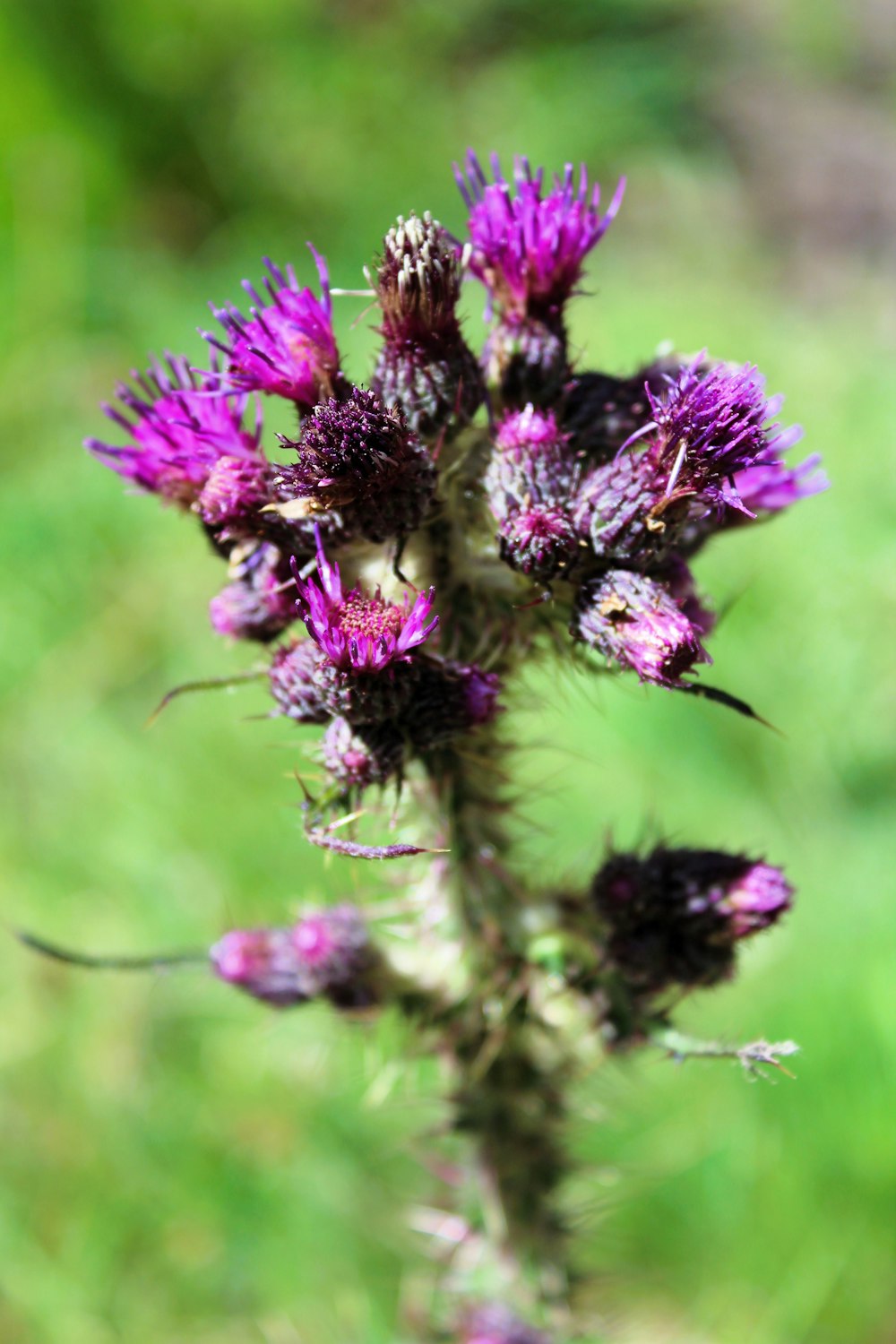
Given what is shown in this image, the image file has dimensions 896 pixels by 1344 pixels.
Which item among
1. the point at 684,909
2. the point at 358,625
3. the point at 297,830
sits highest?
the point at 358,625

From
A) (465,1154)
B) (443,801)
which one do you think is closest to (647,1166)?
(465,1154)

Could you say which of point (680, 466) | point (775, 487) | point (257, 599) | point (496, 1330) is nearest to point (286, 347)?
point (257, 599)

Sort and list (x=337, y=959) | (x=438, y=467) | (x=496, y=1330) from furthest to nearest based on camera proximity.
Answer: (x=496, y=1330), (x=337, y=959), (x=438, y=467)

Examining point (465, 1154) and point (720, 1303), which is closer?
point (465, 1154)

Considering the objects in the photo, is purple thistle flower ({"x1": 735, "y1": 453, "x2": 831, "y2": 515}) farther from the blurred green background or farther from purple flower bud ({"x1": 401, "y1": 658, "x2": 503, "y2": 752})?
purple flower bud ({"x1": 401, "y1": 658, "x2": 503, "y2": 752})

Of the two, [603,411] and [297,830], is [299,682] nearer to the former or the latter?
[603,411]

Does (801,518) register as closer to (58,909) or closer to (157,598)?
(157,598)

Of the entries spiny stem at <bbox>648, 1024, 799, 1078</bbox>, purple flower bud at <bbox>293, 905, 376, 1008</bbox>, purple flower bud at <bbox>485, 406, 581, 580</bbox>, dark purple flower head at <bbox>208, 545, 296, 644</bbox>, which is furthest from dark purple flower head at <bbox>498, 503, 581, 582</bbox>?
purple flower bud at <bbox>293, 905, 376, 1008</bbox>
